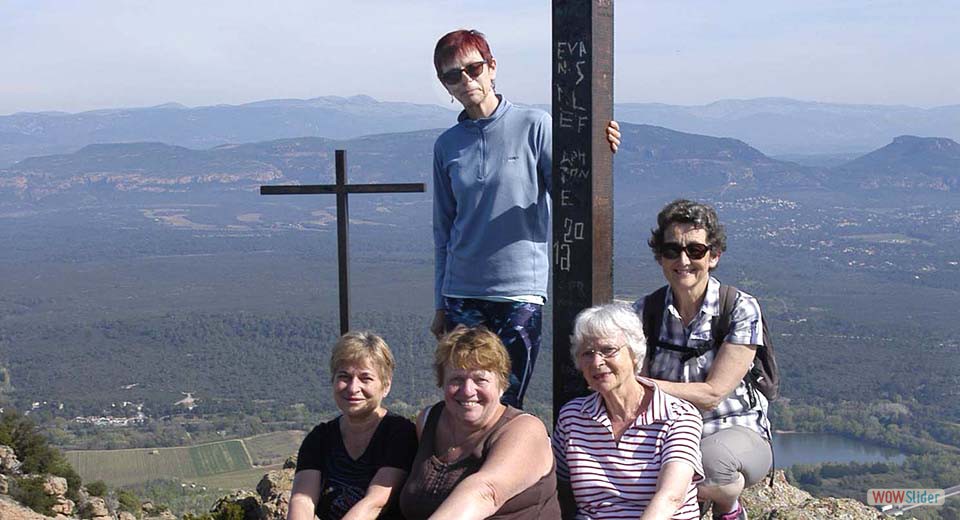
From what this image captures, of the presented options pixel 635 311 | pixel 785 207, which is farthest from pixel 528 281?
pixel 785 207

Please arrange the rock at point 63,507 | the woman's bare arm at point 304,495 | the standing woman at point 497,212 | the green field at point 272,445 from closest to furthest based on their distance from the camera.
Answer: the woman's bare arm at point 304,495, the standing woman at point 497,212, the rock at point 63,507, the green field at point 272,445

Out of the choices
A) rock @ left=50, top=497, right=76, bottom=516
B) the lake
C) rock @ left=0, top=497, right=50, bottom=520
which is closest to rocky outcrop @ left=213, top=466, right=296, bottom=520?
rock @ left=0, top=497, right=50, bottom=520

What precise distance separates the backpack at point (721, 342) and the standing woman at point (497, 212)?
1.51ft

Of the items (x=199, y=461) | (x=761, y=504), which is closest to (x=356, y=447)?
(x=761, y=504)

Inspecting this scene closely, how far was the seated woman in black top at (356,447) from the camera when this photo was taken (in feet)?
11.5

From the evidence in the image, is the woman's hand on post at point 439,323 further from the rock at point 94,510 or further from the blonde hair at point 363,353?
the rock at point 94,510

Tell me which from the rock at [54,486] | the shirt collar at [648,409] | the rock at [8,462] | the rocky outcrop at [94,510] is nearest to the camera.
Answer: the shirt collar at [648,409]

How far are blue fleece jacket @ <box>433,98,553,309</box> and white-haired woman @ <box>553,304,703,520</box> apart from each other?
21.8 inches

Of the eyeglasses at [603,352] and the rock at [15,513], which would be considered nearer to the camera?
the eyeglasses at [603,352]

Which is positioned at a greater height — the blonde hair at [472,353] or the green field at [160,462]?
the blonde hair at [472,353]

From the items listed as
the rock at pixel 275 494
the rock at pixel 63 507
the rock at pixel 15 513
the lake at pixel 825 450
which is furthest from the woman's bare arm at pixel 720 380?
the lake at pixel 825 450

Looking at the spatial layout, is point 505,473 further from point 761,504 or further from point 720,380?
point 761,504

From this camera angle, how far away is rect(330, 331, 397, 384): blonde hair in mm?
3533

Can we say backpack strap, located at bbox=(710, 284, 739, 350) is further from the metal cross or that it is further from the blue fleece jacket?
the metal cross
